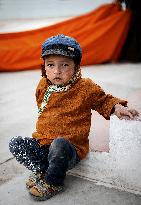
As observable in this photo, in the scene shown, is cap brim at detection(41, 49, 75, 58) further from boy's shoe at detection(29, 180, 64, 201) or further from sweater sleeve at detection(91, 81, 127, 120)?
boy's shoe at detection(29, 180, 64, 201)

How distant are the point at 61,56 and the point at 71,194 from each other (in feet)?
2.45

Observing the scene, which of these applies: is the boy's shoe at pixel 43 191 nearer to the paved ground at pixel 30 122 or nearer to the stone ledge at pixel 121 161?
the paved ground at pixel 30 122

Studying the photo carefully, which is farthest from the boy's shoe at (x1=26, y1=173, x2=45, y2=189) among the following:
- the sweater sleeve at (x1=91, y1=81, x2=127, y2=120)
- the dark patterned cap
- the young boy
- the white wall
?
the white wall

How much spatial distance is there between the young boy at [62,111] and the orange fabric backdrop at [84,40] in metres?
3.27

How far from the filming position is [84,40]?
17.3 ft

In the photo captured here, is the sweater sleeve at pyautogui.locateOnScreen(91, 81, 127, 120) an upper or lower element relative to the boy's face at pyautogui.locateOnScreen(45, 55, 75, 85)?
lower

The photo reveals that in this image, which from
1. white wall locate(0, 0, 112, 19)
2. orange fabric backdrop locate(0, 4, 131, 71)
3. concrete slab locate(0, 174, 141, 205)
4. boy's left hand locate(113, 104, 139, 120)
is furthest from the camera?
white wall locate(0, 0, 112, 19)

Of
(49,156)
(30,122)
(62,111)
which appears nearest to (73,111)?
(62,111)

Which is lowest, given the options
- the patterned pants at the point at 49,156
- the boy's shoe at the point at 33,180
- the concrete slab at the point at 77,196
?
the concrete slab at the point at 77,196

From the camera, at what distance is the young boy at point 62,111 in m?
1.85

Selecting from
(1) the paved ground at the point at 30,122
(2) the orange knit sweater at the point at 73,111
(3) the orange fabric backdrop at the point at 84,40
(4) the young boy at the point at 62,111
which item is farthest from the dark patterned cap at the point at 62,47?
(3) the orange fabric backdrop at the point at 84,40

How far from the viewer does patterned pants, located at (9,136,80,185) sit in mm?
1771

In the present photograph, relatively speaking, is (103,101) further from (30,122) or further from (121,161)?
(30,122)

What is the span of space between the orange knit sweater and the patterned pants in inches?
2.3
